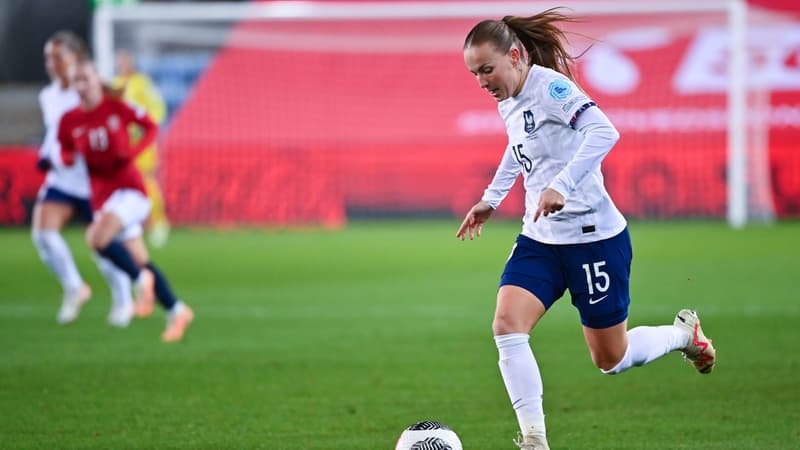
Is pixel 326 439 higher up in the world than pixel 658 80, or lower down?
higher up

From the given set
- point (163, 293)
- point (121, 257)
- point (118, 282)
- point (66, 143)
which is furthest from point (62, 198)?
point (163, 293)

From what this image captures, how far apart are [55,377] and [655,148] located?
16.4m

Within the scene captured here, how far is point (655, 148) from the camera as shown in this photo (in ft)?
76.3

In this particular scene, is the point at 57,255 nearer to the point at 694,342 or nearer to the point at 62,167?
the point at 62,167

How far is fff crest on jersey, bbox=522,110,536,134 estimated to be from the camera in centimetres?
572

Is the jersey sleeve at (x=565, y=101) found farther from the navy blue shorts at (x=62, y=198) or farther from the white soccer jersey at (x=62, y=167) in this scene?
the navy blue shorts at (x=62, y=198)

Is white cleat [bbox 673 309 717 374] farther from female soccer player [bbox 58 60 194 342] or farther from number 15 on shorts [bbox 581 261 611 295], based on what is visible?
female soccer player [bbox 58 60 194 342]

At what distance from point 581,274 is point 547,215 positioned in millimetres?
470

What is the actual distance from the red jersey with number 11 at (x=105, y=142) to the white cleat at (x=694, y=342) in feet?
18.5

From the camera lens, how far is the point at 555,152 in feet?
18.8

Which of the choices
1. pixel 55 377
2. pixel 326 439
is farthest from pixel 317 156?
pixel 326 439

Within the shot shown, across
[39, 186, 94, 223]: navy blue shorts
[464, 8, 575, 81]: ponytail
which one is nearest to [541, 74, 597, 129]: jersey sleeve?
[464, 8, 575, 81]: ponytail

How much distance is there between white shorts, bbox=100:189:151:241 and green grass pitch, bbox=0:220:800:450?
2.97ft

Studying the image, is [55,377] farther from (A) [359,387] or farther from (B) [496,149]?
(B) [496,149]
